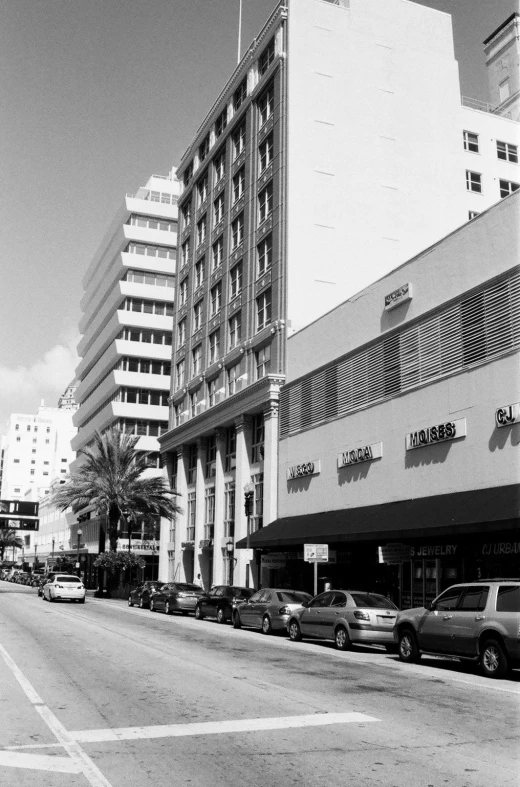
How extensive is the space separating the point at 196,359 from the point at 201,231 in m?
9.56

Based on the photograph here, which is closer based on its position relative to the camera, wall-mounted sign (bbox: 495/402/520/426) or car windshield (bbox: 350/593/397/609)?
car windshield (bbox: 350/593/397/609)

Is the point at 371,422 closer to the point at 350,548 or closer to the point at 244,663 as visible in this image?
the point at 350,548

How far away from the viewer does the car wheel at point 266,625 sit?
24.9 m

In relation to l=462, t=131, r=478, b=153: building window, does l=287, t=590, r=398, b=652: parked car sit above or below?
below

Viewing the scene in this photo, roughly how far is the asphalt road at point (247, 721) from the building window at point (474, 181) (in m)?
37.2

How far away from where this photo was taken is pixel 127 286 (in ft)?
237

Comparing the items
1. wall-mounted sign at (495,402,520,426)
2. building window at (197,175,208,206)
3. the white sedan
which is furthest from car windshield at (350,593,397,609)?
building window at (197,175,208,206)

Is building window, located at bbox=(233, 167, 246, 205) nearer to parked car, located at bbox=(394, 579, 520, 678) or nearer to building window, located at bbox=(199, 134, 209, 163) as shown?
building window, located at bbox=(199, 134, 209, 163)

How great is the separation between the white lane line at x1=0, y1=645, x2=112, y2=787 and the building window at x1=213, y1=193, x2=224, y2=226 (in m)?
43.2

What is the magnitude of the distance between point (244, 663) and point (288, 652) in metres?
3.27

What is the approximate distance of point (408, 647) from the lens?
16766mm

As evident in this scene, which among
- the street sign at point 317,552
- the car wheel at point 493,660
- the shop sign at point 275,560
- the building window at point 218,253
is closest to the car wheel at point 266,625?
the street sign at point 317,552

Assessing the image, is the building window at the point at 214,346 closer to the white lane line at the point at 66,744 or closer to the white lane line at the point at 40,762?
the white lane line at the point at 66,744

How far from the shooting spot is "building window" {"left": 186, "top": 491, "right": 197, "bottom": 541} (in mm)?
51406
